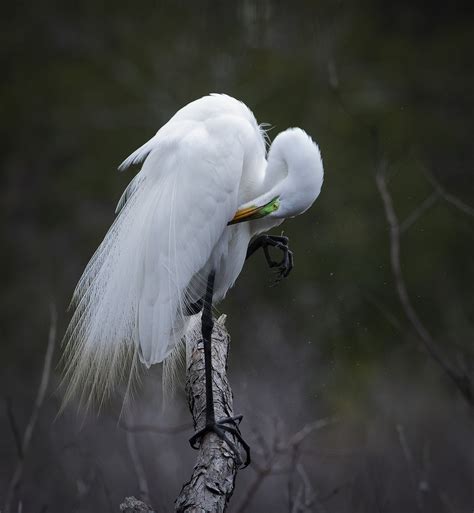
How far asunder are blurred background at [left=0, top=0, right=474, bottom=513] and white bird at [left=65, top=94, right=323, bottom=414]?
4.51 feet

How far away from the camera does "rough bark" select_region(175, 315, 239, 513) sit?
1922 millimetres

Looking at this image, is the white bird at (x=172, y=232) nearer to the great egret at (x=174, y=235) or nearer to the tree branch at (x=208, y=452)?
the great egret at (x=174, y=235)

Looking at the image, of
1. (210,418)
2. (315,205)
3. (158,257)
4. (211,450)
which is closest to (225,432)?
(210,418)

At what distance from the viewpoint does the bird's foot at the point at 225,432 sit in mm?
2215

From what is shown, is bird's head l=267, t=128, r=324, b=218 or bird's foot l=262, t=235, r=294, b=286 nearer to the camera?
bird's head l=267, t=128, r=324, b=218

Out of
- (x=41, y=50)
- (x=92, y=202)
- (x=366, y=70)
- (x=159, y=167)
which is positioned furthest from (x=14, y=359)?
(x=159, y=167)

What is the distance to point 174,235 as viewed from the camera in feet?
8.10

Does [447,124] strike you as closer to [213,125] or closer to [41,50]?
[41,50]

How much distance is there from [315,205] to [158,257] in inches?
138

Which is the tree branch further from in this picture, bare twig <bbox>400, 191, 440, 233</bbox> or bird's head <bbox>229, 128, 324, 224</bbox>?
bare twig <bbox>400, 191, 440, 233</bbox>

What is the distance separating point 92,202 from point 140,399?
3076 millimetres

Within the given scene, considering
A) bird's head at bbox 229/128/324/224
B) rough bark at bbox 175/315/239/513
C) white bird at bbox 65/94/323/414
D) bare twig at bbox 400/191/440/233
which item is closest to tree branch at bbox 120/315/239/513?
rough bark at bbox 175/315/239/513

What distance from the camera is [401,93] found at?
6.80 m

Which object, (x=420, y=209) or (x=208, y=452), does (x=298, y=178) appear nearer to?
(x=208, y=452)
